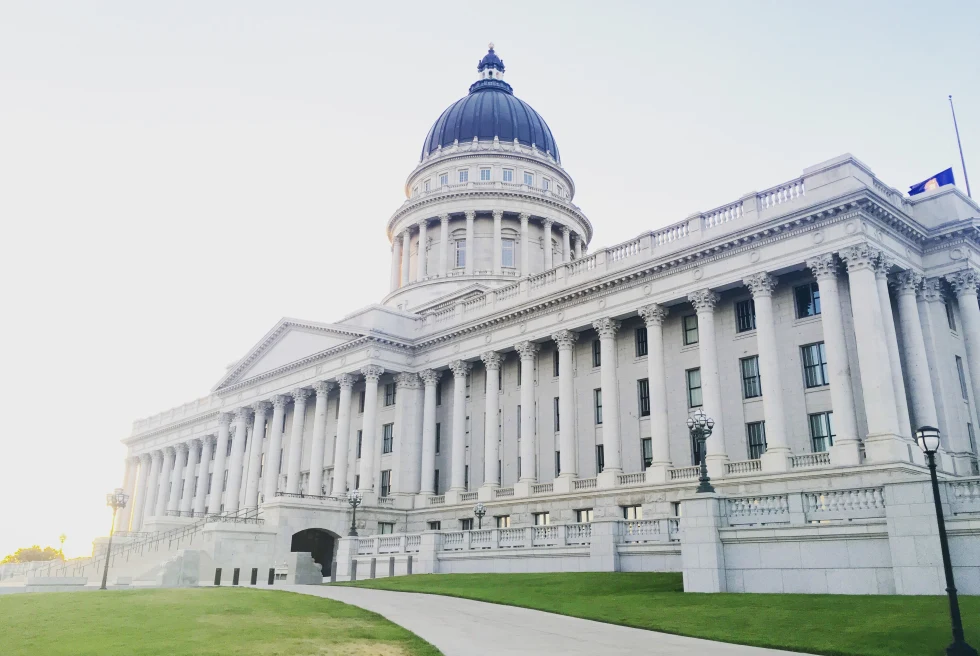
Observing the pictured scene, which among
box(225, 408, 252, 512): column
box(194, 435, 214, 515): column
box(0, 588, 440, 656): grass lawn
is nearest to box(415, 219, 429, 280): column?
box(225, 408, 252, 512): column

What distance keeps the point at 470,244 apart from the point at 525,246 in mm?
5243

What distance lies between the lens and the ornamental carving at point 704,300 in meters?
41.6

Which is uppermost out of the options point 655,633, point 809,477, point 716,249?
point 716,249

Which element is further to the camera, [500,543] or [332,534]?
[332,534]

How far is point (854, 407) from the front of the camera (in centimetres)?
3628

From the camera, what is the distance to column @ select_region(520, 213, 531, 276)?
75.4 meters

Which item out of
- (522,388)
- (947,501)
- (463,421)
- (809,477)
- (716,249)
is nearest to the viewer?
(947,501)

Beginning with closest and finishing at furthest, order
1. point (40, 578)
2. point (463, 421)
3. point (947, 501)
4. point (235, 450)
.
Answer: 1. point (947, 501)
2. point (40, 578)
3. point (463, 421)
4. point (235, 450)

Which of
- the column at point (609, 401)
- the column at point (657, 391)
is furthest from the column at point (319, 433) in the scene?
the column at point (657, 391)

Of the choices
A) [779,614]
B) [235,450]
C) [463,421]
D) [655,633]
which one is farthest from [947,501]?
[235,450]

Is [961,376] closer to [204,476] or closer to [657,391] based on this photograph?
[657,391]

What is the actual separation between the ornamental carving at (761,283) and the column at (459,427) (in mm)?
21817

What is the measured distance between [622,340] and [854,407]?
1455 centimetres

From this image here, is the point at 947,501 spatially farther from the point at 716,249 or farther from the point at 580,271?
the point at 580,271
